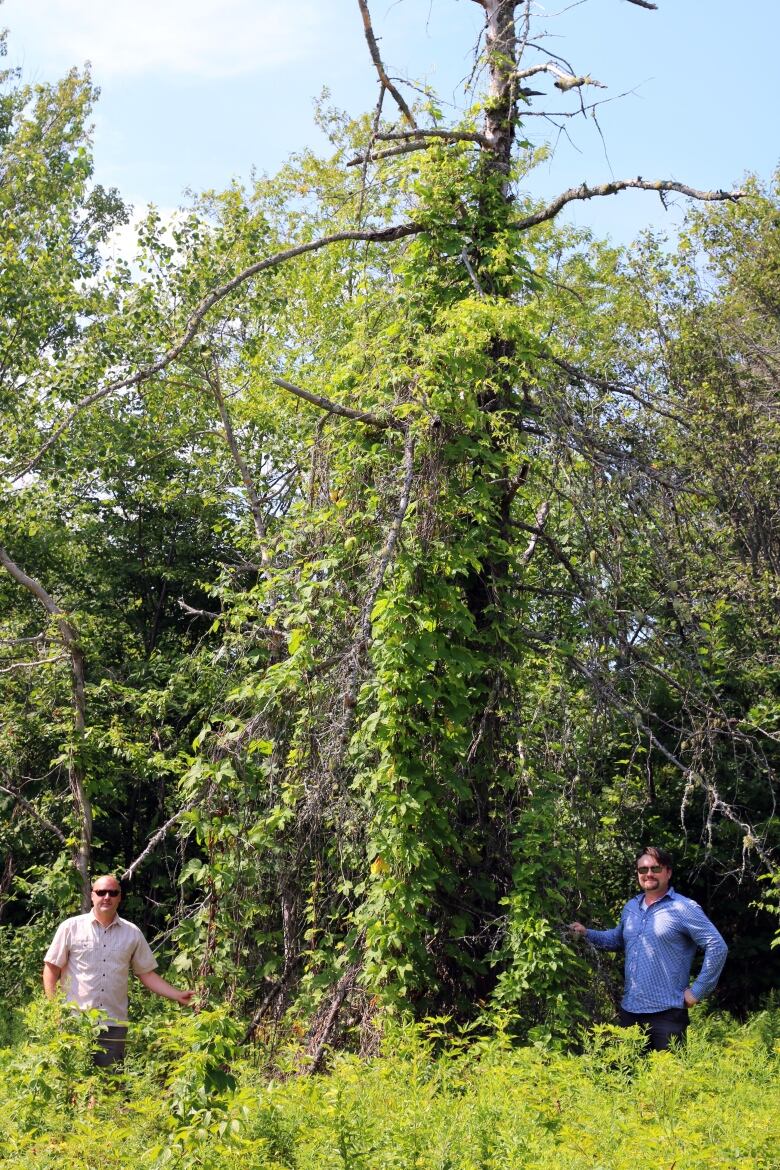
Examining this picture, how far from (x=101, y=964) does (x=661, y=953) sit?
2.71 metres

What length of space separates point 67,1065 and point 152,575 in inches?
374

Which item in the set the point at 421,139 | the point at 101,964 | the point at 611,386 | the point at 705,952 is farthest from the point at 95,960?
the point at 421,139

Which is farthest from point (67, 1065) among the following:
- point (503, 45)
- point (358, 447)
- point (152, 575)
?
point (152, 575)

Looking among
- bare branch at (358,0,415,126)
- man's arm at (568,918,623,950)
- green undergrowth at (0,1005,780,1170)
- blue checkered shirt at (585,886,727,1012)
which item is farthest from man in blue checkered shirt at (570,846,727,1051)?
bare branch at (358,0,415,126)

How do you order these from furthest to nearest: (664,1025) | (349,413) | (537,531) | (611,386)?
(611,386) → (537,531) → (349,413) → (664,1025)

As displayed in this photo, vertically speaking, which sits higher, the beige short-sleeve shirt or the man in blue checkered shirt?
the man in blue checkered shirt

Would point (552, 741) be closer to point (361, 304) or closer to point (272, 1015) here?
point (272, 1015)

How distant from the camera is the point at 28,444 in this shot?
10.7 m

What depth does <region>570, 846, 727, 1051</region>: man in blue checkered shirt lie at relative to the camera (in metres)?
5.67

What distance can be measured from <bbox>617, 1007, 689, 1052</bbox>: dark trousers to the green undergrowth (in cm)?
39

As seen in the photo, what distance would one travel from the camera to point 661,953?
5707 millimetres

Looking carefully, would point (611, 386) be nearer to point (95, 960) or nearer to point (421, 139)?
point (421, 139)

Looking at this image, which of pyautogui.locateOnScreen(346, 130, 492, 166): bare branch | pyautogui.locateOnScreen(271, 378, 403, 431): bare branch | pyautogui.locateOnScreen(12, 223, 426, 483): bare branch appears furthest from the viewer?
pyautogui.locateOnScreen(346, 130, 492, 166): bare branch

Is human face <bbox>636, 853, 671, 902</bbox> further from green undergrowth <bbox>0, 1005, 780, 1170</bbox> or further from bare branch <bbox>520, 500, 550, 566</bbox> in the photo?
A: bare branch <bbox>520, 500, 550, 566</bbox>
